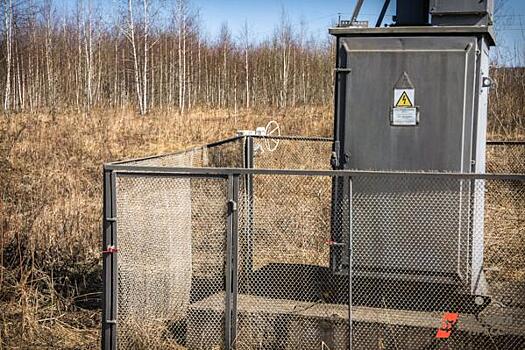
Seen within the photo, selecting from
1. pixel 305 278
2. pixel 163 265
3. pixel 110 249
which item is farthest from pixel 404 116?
pixel 110 249

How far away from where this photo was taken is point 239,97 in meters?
42.8

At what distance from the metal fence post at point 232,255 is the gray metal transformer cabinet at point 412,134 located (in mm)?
969

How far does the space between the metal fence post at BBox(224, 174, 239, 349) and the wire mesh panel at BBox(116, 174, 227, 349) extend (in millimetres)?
98

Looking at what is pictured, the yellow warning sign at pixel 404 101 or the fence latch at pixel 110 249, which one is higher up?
the yellow warning sign at pixel 404 101

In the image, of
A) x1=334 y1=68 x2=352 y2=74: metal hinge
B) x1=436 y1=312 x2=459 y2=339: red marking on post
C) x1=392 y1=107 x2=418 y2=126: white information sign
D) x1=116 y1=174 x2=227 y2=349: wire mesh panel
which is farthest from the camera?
x1=334 y1=68 x2=352 y2=74: metal hinge

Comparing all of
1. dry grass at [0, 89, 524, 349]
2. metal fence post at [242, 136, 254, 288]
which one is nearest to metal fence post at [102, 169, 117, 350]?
dry grass at [0, 89, 524, 349]

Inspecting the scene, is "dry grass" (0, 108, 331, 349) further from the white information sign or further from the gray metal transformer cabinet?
the white information sign

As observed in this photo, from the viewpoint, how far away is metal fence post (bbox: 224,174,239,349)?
5.38 m

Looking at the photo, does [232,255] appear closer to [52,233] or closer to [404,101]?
[404,101]

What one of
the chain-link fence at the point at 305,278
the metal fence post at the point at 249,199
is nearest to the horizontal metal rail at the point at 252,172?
the chain-link fence at the point at 305,278

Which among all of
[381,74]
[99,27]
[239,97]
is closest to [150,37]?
[99,27]

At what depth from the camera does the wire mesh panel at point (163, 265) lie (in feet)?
18.1

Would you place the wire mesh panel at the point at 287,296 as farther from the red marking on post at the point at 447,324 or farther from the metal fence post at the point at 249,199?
the red marking on post at the point at 447,324

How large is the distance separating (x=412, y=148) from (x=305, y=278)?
5.02 ft
